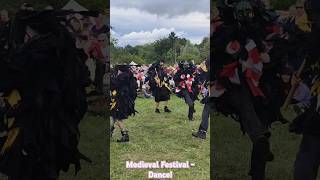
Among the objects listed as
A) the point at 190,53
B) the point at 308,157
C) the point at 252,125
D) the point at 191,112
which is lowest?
the point at 308,157

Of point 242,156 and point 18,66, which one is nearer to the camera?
point 18,66

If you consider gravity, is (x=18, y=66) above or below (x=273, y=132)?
above

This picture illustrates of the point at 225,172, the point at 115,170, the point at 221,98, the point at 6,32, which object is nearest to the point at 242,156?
the point at 225,172

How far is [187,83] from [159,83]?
22 cm

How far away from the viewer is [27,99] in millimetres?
3742

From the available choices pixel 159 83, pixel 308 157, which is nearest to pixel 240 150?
pixel 308 157

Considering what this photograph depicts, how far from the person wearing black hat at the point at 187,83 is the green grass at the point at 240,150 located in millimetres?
221

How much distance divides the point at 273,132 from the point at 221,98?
478 millimetres

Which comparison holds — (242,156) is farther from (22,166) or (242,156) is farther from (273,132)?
(22,166)

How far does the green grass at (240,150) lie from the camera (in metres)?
3.92

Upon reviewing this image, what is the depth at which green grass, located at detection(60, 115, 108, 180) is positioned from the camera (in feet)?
12.8

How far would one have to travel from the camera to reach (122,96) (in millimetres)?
3885

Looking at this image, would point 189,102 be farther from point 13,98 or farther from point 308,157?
point 13,98

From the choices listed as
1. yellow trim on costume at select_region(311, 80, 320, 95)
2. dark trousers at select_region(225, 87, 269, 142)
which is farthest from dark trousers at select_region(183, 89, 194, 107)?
yellow trim on costume at select_region(311, 80, 320, 95)
